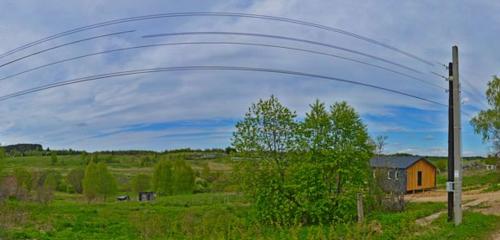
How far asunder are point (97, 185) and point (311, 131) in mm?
29850

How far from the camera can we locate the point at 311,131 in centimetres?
2209

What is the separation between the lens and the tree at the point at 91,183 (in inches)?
1801

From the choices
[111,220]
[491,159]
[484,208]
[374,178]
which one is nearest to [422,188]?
[491,159]

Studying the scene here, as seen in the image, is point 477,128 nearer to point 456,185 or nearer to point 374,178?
point 374,178

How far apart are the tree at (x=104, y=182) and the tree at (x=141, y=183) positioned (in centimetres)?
350

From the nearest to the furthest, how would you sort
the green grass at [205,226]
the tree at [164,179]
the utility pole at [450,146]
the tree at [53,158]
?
1. the green grass at [205,226]
2. the utility pole at [450,146]
3. the tree at [164,179]
4. the tree at [53,158]

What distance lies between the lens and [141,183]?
174 feet

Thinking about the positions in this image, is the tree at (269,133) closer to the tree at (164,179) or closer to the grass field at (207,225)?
the grass field at (207,225)

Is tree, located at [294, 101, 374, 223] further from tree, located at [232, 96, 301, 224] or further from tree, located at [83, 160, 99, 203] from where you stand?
tree, located at [83, 160, 99, 203]

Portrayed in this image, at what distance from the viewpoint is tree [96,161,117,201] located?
4647 centimetres

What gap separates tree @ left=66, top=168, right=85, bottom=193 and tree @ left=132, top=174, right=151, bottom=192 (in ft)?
17.5

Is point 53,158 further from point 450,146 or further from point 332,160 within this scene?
point 450,146

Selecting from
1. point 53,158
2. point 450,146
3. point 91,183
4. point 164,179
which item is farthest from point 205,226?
point 53,158

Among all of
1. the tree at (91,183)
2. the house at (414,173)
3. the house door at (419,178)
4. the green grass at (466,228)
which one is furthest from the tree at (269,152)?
the tree at (91,183)
